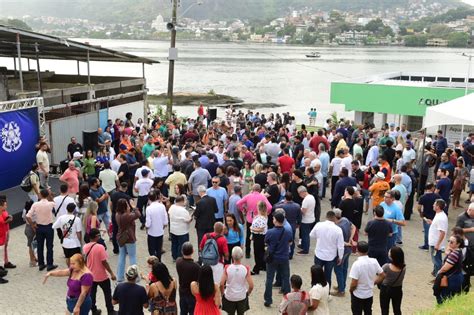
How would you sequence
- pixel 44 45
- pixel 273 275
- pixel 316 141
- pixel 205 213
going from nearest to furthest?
pixel 273 275, pixel 205 213, pixel 316 141, pixel 44 45

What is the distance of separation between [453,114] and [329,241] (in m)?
6.54

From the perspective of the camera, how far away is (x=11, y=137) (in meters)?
12.9

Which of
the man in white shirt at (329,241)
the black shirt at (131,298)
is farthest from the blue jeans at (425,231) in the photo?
the black shirt at (131,298)

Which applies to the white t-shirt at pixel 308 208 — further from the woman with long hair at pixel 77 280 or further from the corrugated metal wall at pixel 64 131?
the corrugated metal wall at pixel 64 131

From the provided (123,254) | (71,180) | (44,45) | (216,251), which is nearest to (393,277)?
(216,251)

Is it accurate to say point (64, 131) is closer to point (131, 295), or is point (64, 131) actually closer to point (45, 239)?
point (45, 239)

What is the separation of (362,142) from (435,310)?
826cm

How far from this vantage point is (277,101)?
65.8 metres

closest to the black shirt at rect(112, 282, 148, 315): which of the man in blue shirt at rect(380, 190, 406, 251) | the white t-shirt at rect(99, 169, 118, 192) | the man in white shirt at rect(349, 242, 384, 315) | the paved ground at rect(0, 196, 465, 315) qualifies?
the paved ground at rect(0, 196, 465, 315)

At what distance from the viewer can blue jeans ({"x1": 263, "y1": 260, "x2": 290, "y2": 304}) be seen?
25.2ft

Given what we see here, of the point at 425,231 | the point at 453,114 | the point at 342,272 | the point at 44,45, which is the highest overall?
the point at 44,45

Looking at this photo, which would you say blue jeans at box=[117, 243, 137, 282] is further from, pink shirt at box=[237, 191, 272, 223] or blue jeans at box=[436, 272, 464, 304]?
blue jeans at box=[436, 272, 464, 304]

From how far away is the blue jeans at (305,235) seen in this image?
9.56 metres

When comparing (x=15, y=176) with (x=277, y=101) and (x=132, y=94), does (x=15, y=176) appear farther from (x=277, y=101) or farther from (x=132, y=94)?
(x=277, y=101)
